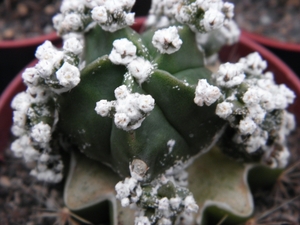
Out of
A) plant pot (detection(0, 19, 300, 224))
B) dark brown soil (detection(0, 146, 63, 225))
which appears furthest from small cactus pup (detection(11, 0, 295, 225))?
plant pot (detection(0, 19, 300, 224))

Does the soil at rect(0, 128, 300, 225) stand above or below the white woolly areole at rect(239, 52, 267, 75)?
below

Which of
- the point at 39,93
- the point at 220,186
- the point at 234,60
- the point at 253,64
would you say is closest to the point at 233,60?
the point at 234,60

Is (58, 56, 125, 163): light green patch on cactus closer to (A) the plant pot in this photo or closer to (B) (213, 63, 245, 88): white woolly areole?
(B) (213, 63, 245, 88): white woolly areole

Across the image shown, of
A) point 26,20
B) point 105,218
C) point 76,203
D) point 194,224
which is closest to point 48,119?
point 76,203

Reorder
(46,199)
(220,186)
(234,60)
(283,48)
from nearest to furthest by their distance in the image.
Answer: (220,186)
(46,199)
(234,60)
(283,48)

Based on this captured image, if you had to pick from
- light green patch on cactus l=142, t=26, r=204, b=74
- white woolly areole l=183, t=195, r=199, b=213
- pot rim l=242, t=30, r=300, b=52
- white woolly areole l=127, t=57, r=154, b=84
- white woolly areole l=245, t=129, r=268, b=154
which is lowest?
pot rim l=242, t=30, r=300, b=52

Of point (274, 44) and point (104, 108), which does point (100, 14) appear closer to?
point (104, 108)
